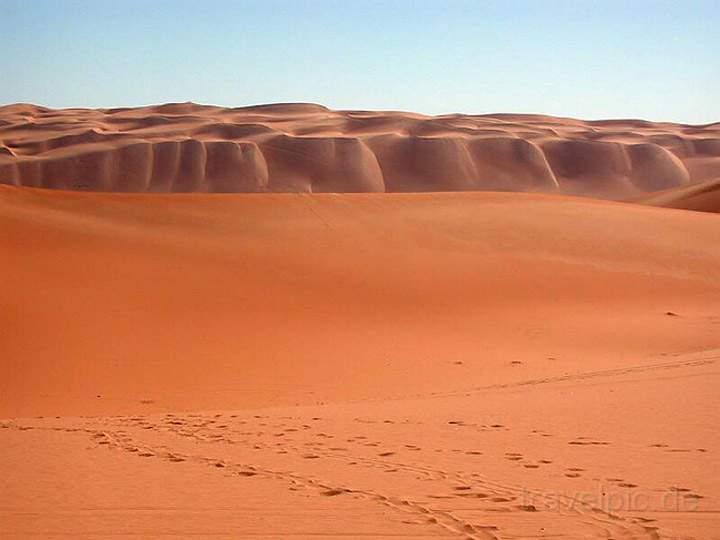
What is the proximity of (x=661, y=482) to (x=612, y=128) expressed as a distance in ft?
323

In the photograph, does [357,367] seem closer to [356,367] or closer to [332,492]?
Result: [356,367]

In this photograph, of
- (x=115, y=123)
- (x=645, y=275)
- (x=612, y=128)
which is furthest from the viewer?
(x=612, y=128)

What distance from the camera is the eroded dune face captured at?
208 ft

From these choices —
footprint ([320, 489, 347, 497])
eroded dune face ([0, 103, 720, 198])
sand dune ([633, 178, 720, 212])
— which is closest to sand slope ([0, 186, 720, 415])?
footprint ([320, 489, 347, 497])

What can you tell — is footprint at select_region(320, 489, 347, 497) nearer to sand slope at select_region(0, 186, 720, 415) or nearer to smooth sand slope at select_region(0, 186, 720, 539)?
smooth sand slope at select_region(0, 186, 720, 539)

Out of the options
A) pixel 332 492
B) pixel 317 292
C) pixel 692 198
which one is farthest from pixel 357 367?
pixel 692 198

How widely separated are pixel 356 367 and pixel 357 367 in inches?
0.5

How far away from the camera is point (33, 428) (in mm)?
8570

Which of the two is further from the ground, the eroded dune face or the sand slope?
the eroded dune face

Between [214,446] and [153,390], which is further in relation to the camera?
[153,390]

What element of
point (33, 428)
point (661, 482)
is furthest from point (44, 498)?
point (661, 482)

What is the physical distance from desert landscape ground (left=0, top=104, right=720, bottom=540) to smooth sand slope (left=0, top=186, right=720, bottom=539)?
0.13 feet

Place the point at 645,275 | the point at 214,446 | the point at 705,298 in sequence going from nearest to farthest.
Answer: the point at 214,446
the point at 705,298
the point at 645,275

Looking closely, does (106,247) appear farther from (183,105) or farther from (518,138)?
(183,105)
